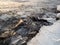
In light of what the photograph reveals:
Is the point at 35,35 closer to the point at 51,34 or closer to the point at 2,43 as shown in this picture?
the point at 51,34

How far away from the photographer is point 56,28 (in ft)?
14.4

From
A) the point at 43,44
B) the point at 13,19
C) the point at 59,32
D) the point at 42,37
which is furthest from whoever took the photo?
the point at 13,19

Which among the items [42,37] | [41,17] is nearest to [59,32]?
[42,37]

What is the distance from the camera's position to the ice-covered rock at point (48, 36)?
3.58 metres

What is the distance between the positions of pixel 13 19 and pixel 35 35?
3.80 feet

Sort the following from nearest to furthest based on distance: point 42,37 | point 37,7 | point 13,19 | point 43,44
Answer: point 43,44, point 42,37, point 13,19, point 37,7

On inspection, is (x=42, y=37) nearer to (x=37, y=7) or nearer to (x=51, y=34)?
(x=51, y=34)

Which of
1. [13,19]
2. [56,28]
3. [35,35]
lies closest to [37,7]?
[13,19]

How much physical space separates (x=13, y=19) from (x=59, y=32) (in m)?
1.43

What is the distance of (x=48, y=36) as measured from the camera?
390 cm

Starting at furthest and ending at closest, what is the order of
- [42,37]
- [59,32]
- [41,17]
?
[41,17]
[59,32]
[42,37]

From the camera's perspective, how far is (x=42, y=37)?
12.6 feet

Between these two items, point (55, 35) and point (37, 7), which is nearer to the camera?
point (55, 35)

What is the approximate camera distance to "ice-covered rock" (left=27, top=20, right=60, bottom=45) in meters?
3.58
